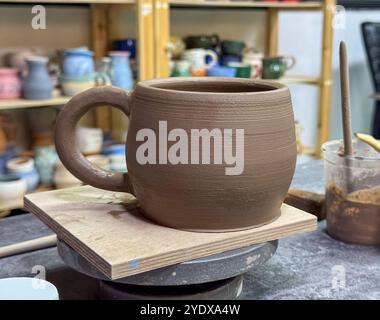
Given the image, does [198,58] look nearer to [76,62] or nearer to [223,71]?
[223,71]

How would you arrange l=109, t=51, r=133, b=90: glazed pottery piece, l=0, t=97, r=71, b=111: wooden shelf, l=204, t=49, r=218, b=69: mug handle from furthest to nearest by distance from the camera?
1. l=204, t=49, r=218, b=69: mug handle
2. l=109, t=51, r=133, b=90: glazed pottery piece
3. l=0, t=97, r=71, b=111: wooden shelf

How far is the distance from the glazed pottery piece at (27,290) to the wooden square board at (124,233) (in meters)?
0.05

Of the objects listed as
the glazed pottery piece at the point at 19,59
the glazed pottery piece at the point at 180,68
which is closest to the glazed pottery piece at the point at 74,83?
the glazed pottery piece at the point at 19,59

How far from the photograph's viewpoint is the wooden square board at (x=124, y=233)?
58 centimetres

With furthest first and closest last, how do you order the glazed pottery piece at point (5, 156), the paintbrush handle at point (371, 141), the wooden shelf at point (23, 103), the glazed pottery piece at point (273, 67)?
1. the glazed pottery piece at point (273, 67)
2. the glazed pottery piece at point (5, 156)
3. the wooden shelf at point (23, 103)
4. the paintbrush handle at point (371, 141)

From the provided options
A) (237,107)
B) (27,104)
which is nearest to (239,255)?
(237,107)

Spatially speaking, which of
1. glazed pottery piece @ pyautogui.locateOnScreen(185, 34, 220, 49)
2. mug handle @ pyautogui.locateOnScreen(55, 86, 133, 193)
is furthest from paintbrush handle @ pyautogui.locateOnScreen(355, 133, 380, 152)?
glazed pottery piece @ pyautogui.locateOnScreen(185, 34, 220, 49)

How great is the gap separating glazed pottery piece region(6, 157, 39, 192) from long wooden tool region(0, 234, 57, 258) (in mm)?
1136

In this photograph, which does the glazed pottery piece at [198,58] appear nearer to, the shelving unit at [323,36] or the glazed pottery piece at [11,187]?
the shelving unit at [323,36]

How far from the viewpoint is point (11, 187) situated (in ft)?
6.03

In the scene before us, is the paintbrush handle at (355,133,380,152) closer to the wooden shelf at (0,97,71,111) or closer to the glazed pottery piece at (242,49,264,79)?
the wooden shelf at (0,97,71,111)

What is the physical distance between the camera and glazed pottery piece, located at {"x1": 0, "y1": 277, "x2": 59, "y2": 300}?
0.58 metres

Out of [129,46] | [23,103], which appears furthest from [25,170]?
[129,46]
